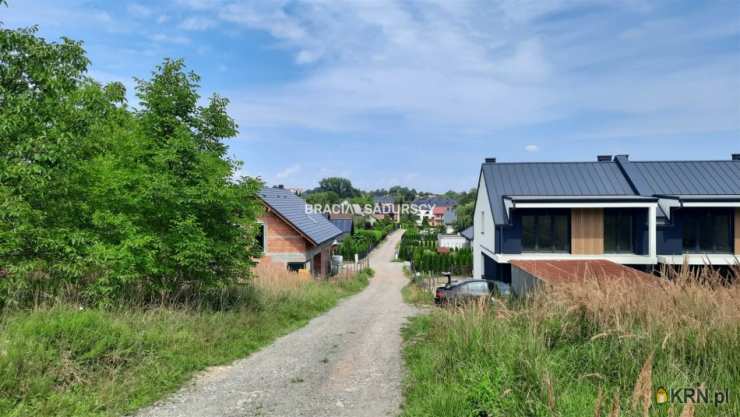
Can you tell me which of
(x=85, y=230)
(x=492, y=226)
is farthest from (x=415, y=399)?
(x=492, y=226)

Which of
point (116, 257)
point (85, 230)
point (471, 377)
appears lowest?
point (471, 377)

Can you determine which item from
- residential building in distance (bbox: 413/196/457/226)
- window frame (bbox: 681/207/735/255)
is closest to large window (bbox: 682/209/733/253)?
window frame (bbox: 681/207/735/255)

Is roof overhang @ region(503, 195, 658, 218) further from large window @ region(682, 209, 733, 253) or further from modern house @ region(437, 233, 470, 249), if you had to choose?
modern house @ region(437, 233, 470, 249)

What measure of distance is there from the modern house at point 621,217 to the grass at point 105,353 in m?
11.8

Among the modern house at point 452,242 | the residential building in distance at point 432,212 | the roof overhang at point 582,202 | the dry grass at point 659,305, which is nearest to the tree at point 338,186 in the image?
the residential building in distance at point 432,212

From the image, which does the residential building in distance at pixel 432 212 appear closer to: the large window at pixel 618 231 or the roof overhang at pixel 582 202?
the large window at pixel 618 231

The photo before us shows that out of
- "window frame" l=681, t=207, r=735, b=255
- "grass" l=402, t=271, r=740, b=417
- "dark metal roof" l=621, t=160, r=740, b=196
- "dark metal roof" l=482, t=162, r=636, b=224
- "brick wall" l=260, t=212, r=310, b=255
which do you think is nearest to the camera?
"grass" l=402, t=271, r=740, b=417

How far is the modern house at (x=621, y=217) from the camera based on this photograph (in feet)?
53.3

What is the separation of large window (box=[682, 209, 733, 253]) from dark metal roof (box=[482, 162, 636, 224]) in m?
2.51

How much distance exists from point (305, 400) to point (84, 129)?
6.97 metres

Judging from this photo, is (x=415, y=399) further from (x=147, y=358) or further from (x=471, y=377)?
(x=147, y=358)

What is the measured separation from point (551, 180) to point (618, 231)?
3.45m

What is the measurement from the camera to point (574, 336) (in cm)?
554

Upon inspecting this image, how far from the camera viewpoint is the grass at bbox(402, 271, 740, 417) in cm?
412
